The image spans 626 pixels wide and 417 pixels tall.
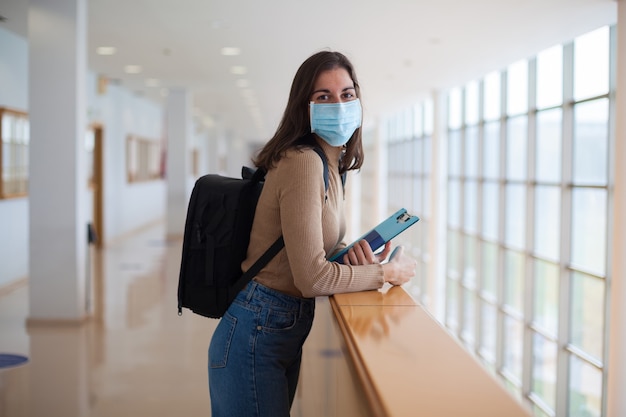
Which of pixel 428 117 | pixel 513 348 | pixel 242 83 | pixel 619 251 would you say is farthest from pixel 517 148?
pixel 242 83

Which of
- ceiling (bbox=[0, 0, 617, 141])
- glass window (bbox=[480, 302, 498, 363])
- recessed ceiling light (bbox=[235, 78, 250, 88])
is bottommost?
glass window (bbox=[480, 302, 498, 363])

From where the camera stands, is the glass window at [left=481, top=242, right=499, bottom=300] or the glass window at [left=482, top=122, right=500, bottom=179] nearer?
the glass window at [left=482, top=122, right=500, bottom=179]

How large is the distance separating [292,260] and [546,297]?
855 cm

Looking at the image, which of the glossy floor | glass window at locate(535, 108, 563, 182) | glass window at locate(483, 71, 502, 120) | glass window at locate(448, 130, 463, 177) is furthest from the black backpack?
glass window at locate(448, 130, 463, 177)

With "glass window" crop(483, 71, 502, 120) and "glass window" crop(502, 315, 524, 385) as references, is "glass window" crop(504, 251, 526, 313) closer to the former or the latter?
"glass window" crop(502, 315, 524, 385)

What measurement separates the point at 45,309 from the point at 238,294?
6504mm

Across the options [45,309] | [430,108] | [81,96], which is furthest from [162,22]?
[430,108]

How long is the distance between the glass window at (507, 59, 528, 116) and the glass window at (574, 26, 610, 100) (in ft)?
5.40

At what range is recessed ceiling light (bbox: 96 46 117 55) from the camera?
11.3m

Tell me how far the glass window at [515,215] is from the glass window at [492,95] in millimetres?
1397

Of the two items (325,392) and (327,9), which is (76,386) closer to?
(325,392)

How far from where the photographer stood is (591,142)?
28.0 ft

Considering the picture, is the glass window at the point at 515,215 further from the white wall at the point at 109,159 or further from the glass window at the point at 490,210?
the white wall at the point at 109,159

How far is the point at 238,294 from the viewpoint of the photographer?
7.06 ft
